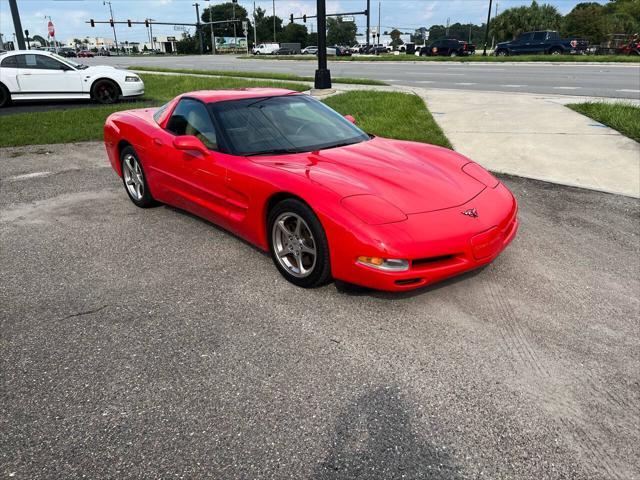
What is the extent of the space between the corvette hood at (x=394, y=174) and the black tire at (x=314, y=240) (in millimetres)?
222

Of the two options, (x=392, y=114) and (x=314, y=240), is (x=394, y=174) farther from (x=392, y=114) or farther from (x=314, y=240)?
(x=392, y=114)

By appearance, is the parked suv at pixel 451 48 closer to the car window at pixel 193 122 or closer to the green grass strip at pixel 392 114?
the green grass strip at pixel 392 114

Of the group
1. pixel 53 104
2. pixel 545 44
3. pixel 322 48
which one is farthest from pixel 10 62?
pixel 545 44

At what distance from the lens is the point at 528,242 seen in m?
4.32

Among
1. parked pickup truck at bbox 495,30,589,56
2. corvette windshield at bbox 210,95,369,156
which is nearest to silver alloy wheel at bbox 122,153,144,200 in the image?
corvette windshield at bbox 210,95,369,156

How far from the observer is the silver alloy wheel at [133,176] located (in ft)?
16.9

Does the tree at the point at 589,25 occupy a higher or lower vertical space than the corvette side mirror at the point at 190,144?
higher

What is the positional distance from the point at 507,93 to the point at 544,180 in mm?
8374

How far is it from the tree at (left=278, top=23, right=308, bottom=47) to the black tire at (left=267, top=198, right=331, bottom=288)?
387ft

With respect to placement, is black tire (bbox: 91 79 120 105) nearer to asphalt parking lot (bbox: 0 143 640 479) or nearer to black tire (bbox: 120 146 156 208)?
black tire (bbox: 120 146 156 208)

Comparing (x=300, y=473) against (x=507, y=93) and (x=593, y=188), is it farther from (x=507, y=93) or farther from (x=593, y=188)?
(x=507, y=93)

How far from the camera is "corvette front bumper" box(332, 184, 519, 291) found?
290 cm

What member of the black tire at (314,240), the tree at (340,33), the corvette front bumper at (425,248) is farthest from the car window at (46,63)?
the tree at (340,33)

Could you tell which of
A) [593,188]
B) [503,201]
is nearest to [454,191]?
[503,201]
